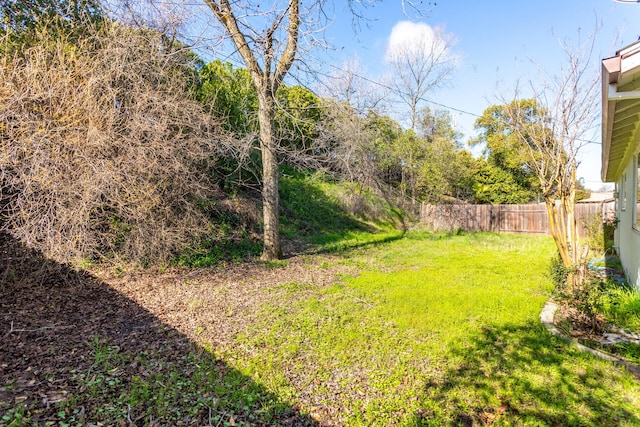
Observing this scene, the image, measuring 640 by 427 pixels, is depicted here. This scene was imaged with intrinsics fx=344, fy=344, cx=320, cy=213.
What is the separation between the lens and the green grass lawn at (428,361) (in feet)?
8.43

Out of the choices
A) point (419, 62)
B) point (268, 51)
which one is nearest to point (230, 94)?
point (268, 51)

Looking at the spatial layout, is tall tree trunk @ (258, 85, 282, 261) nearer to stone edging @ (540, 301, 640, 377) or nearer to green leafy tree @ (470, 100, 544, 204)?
stone edging @ (540, 301, 640, 377)

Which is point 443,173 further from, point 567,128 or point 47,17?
point 47,17

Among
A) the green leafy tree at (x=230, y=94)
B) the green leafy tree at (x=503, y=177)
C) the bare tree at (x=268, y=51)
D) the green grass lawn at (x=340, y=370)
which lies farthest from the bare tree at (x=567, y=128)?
the green leafy tree at (x=503, y=177)

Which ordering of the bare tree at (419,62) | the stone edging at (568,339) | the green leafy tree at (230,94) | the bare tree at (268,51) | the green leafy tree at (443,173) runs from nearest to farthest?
the stone edging at (568,339)
the bare tree at (268,51)
the green leafy tree at (230,94)
the green leafy tree at (443,173)
the bare tree at (419,62)

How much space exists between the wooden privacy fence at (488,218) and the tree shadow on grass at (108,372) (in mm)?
13480

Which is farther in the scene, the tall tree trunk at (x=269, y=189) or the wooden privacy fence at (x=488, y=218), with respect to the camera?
the wooden privacy fence at (x=488, y=218)

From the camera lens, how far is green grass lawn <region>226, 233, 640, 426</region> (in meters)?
2.57

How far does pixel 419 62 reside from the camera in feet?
62.1

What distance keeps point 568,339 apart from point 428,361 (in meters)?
1.62

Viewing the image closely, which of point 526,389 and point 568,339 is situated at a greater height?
point 568,339

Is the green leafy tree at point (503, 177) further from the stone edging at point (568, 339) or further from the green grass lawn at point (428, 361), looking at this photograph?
the stone edging at point (568, 339)

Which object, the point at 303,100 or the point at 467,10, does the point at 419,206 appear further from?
the point at 467,10

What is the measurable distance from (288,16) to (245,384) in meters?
6.79
